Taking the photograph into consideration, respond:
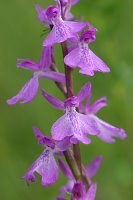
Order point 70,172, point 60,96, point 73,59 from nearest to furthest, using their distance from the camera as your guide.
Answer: point 73,59
point 70,172
point 60,96

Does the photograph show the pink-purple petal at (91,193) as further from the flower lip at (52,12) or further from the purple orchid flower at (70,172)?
the flower lip at (52,12)

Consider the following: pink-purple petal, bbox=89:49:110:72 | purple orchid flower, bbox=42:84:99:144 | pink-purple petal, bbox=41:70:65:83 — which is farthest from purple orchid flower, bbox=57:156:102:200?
pink-purple petal, bbox=89:49:110:72

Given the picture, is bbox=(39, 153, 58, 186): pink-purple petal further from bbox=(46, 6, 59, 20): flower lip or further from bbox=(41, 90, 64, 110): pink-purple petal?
bbox=(46, 6, 59, 20): flower lip

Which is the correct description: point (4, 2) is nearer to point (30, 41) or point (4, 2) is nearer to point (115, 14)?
point (30, 41)

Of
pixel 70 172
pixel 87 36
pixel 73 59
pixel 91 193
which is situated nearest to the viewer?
pixel 73 59

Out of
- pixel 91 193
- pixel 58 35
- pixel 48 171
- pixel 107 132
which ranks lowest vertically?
pixel 91 193

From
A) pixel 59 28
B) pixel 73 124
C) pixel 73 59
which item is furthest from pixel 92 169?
pixel 59 28

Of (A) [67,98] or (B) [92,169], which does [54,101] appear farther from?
(B) [92,169]
